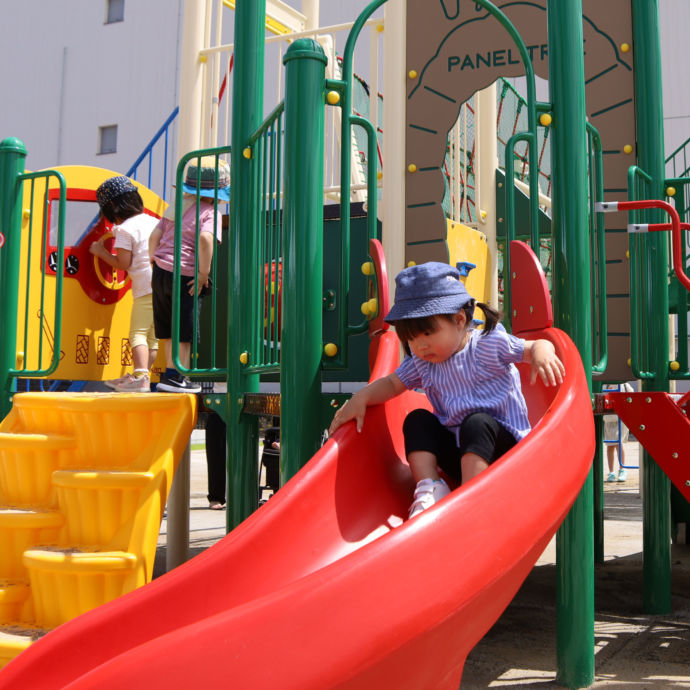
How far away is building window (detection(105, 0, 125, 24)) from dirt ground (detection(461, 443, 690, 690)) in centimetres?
1906

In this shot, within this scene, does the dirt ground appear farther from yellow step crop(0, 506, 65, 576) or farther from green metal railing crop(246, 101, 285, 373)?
yellow step crop(0, 506, 65, 576)

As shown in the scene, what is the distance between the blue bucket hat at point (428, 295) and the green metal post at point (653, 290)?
191 centimetres

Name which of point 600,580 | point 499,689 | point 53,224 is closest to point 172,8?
point 53,224

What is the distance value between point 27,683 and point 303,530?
762 millimetres

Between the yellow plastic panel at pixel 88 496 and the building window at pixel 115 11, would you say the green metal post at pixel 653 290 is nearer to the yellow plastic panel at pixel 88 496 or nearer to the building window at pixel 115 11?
the yellow plastic panel at pixel 88 496

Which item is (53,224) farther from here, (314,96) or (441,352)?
(441,352)

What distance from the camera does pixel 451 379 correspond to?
248 cm

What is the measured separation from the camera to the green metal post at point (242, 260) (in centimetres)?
338

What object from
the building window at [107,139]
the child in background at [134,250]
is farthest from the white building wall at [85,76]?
the child in background at [134,250]

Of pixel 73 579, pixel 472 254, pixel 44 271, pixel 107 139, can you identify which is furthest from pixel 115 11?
pixel 73 579

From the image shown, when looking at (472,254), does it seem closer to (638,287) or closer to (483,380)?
(638,287)

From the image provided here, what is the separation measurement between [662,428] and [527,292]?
2.68 ft

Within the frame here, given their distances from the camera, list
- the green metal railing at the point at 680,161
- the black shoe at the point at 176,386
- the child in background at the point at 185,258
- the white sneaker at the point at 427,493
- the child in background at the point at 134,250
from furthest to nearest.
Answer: the green metal railing at the point at 680,161 < the child in background at the point at 134,250 < the child in background at the point at 185,258 < the black shoe at the point at 176,386 < the white sneaker at the point at 427,493

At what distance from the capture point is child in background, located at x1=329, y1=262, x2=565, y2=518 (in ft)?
7.64
